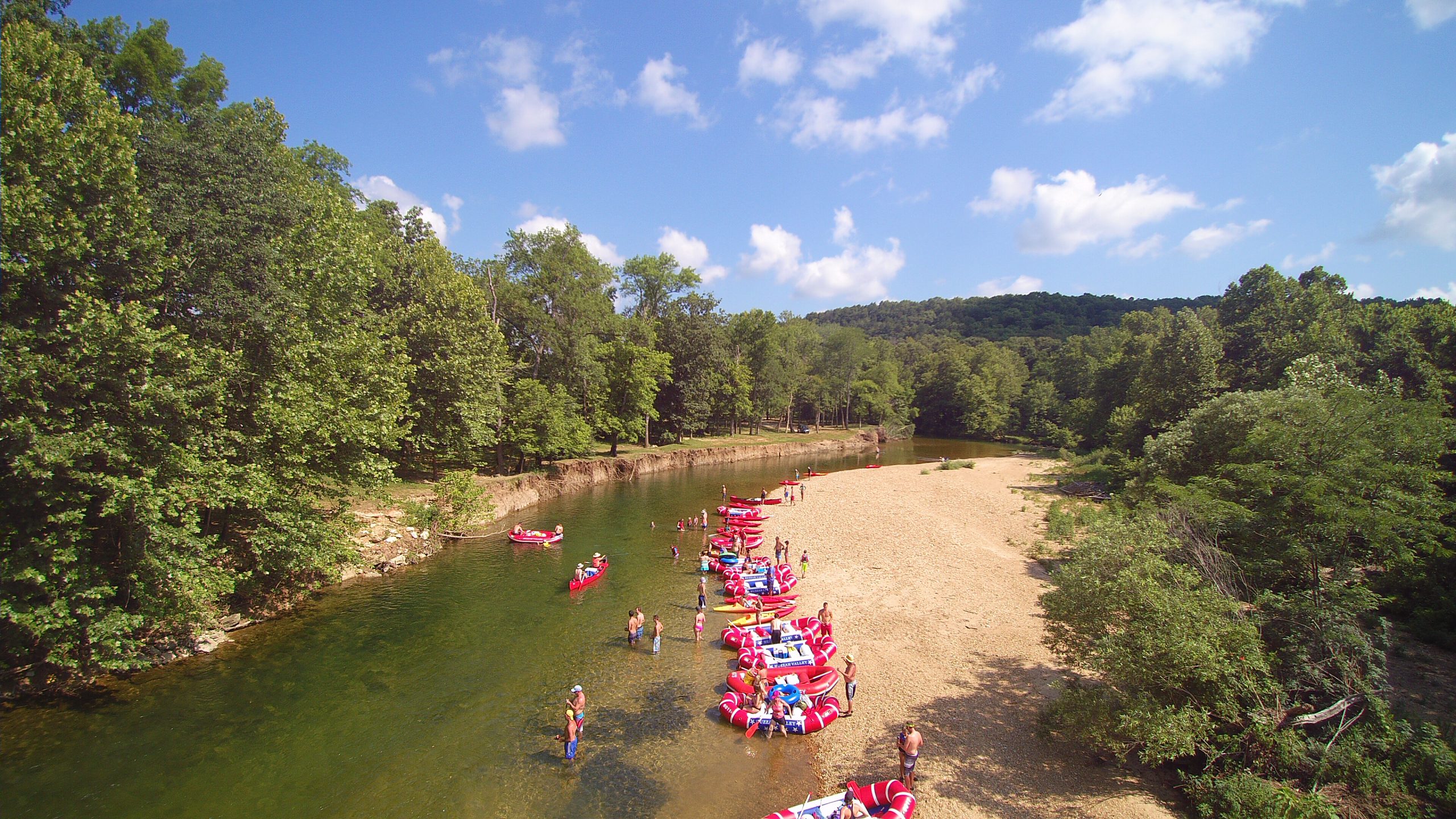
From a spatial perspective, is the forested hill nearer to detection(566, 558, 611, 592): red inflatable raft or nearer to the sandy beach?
the sandy beach

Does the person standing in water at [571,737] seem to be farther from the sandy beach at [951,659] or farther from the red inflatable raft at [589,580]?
the red inflatable raft at [589,580]

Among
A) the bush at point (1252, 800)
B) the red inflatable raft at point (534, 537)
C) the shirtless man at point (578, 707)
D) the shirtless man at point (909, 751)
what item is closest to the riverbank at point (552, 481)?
the red inflatable raft at point (534, 537)

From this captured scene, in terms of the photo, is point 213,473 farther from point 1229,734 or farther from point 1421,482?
point 1421,482

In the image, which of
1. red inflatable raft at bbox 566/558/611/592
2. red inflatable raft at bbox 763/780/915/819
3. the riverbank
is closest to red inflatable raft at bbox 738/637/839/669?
red inflatable raft at bbox 763/780/915/819

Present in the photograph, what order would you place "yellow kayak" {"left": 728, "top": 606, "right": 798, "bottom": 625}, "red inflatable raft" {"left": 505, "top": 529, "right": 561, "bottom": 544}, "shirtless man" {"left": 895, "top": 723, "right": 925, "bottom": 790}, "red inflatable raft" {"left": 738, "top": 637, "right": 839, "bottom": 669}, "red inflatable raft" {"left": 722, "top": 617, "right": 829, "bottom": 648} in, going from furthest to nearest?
"red inflatable raft" {"left": 505, "top": 529, "right": 561, "bottom": 544}, "yellow kayak" {"left": 728, "top": 606, "right": 798, "bottom": 625}, "red inflatable raft" {"left": 722, "top": 617, "right": 829, "bottom": 648}, "red inflatable raft" {"left": 738, "top": 637, "right": 839, "bottom": 669}, "shirtless man" {"left": 895, "top": 723, "right": 925, "bottom": 790}

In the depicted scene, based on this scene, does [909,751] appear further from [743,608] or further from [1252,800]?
[743,608]

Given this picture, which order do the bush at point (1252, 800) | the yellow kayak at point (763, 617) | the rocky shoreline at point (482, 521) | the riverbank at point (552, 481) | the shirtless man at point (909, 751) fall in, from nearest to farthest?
1. the bush at point (1252, 800)
2. the shirtless man at point (909, 751)
3. the rocky shoreline at point (482, 521)
4. the yellow kayak at point (763, 617)
5. the riverbank at point (552, 481)

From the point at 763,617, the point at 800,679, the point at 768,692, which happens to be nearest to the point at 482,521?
the point at 763,617
